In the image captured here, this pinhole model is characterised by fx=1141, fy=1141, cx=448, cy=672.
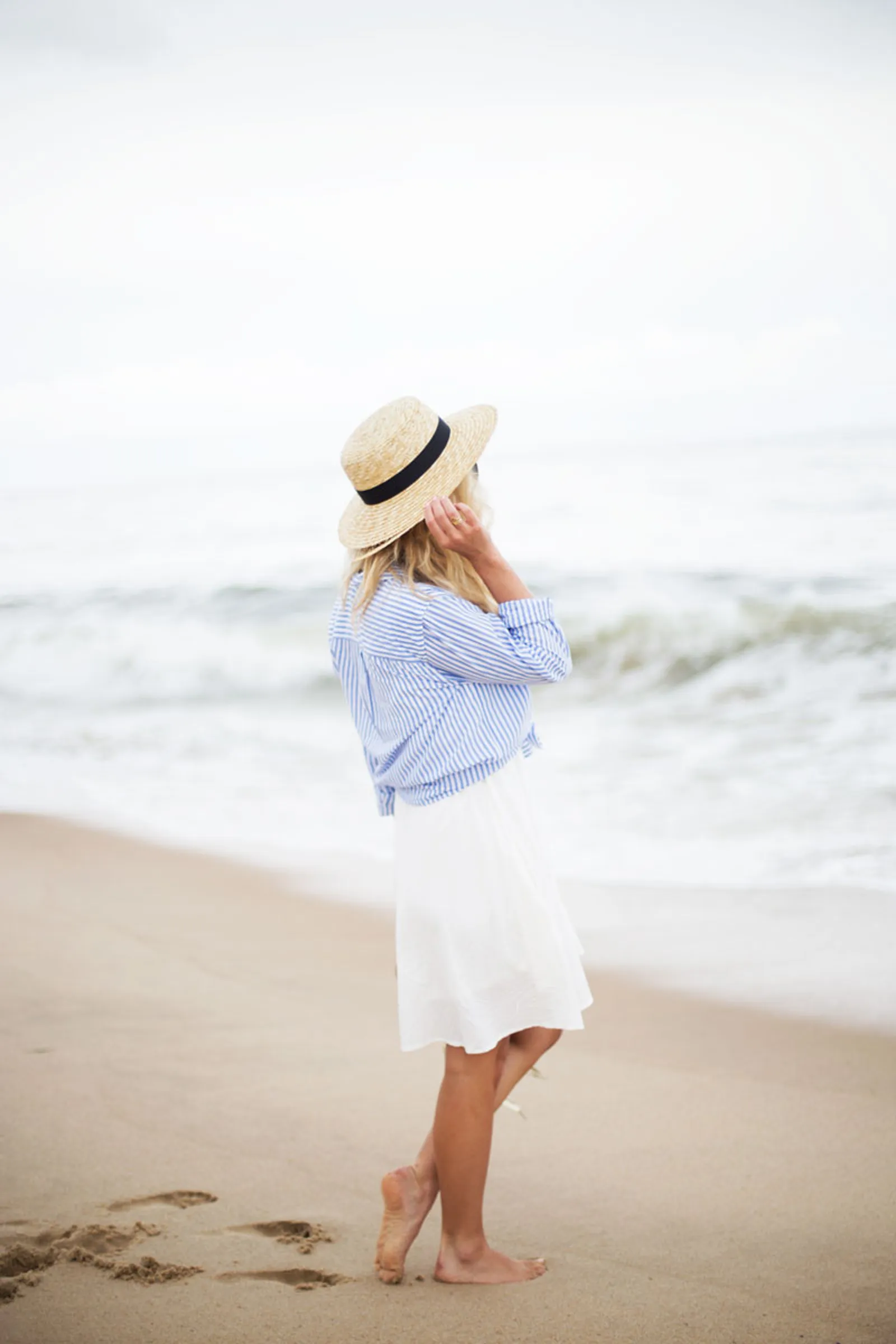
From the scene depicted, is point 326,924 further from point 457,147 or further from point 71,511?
point 71,511

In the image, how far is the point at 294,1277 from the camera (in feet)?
6.80

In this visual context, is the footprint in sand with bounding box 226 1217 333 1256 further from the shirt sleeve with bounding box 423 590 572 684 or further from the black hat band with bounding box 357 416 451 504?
A: the black hat band with bounding box 357 416 451 504

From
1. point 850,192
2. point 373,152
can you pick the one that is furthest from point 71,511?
point 850,192

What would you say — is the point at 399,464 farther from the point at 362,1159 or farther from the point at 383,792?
the point at 362,1159

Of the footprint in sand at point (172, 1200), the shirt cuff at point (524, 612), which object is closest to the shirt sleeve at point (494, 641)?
the shirt cuff at point (524, 612)

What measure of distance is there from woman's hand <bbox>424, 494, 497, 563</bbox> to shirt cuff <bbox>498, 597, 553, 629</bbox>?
9 centimetres

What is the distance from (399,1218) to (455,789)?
80 cm

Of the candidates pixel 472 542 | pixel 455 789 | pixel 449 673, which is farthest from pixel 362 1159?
pixel 472 542

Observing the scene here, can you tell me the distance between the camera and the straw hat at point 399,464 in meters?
2.03

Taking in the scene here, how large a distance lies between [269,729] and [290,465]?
10.8 meters

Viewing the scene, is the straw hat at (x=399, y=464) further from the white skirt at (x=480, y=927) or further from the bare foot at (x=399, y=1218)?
the bare foot at (x=399, y=1218)

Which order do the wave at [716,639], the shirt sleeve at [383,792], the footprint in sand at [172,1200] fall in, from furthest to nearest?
1. the wave at [716,639]
2. the footprint in sand at [172,1200]
3. the shirt sleeve at [383,792]

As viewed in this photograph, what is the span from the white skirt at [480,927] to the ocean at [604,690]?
2.11 ft

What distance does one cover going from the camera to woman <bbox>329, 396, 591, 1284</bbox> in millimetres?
1948
